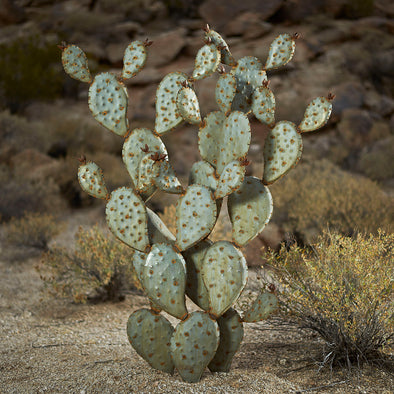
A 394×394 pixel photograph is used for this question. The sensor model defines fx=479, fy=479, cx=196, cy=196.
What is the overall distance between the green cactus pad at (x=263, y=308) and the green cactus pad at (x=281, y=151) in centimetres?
77

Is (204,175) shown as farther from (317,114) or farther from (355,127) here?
(355,127)

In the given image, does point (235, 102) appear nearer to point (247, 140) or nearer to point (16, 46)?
point (247, 140)

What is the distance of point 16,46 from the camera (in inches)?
562

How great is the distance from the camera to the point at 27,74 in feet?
45.4

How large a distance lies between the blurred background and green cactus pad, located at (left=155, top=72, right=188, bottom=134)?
130 inches

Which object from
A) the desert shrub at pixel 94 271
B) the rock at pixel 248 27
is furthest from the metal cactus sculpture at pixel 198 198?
the rock at pixel 248 27

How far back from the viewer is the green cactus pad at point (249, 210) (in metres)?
3.12

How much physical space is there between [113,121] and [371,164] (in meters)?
8.51

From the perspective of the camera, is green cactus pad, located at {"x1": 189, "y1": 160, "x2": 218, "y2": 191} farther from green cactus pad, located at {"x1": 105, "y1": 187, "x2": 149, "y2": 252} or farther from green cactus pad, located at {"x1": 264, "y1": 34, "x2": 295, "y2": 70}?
green cactus pad, located at {"x1": 264, "y1": 34, "x2": 295, "y2": 70}

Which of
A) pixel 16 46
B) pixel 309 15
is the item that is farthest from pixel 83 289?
pixel 309 15

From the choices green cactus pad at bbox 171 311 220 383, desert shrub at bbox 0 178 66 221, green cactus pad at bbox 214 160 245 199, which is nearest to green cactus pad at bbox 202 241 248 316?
green cactus pad at bbox 171 311 220 383

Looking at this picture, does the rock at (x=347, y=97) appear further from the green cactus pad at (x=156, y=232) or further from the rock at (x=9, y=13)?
the rock at (x=9, y=13)

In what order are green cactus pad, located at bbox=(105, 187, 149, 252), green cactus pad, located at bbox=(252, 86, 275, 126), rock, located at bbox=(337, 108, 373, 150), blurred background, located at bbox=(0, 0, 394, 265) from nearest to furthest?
green cactus pad, located at bbox=(105, 187, 149, 252), green cactus pad, located at bbox=(252, 86, 275, 126), blurred background, located at bbox=(0, 0, 394, 265), rock, located at bbox=(337, 108, 373, 150)

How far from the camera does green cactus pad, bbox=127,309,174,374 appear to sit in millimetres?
3127
